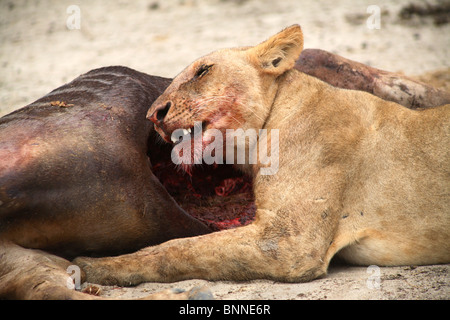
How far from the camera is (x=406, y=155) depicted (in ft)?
11.8

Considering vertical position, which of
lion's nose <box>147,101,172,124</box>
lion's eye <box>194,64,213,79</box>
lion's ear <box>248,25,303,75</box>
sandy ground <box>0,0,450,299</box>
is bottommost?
lion's nose <box>147,101,172,124</box>

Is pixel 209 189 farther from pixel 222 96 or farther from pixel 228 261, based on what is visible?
pixel 228 261

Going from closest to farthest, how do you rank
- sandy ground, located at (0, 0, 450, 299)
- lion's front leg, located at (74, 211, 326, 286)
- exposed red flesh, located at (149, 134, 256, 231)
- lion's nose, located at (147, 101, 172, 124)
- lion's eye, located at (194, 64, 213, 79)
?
1. lion's front leg, located at (74, 211, 326, 286)
2. lion's nose, located at (147, 101, 172, 124)
3. lion's eye, located at (194, 64, 213, 79)
4. exposed red flesh, located at (149, 134, 256, 231)
5. sandy ground, located at (0, 0, 450, 299)

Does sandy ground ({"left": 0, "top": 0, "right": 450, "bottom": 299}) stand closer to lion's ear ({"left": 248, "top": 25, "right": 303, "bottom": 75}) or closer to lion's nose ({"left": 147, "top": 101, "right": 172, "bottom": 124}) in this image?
lion's nose ({"left": 147, "top": 101, "right": 172, "bottom": 124})

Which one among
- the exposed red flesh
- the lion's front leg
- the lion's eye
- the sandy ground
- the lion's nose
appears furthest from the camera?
the sandy ground

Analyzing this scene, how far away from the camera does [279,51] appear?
387 cm

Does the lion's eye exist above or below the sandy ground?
below

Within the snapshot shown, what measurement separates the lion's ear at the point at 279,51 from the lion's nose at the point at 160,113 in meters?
0.65

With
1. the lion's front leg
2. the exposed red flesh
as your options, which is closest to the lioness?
the lion's front leg

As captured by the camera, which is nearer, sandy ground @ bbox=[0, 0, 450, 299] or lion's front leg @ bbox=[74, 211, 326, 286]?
lion's front leg @ bbox=[74, 211, 326, 286]

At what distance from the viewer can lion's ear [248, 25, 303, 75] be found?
3.85 m
